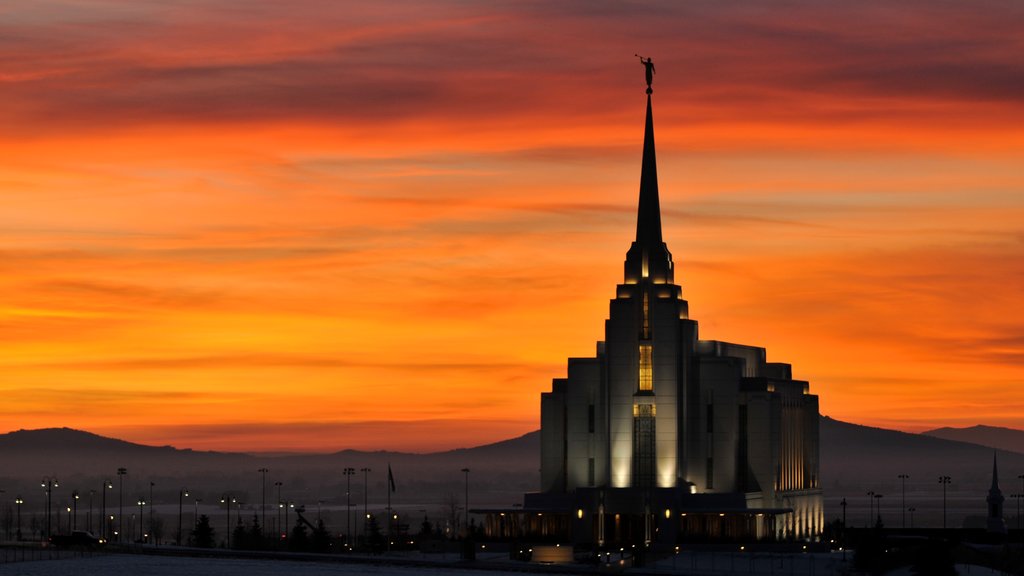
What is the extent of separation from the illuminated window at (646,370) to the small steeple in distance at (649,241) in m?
7.21

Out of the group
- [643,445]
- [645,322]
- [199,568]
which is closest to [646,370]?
[645,322]

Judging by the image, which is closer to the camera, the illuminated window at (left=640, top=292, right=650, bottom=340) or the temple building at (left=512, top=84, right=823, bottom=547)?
the temple building at (left=512, top=84, right=823, bottom=547)

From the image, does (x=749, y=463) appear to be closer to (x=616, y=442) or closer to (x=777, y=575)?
(x=616, y=442)

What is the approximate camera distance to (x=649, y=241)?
195m

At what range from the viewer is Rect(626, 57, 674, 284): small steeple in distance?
19288cm

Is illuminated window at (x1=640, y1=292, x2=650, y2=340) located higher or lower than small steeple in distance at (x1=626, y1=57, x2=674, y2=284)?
lower

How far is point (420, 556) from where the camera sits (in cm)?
17900

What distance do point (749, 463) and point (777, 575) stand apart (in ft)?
124

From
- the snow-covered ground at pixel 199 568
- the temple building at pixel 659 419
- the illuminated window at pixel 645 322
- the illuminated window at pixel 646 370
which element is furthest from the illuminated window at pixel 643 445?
the snow-covered ground at pixel 199 568

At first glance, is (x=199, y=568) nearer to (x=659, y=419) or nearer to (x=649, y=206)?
(x=659, y=419)

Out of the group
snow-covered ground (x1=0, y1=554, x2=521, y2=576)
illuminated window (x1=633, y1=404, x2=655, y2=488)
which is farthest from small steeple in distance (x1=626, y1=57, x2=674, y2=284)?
snow-covered ground (x1=0, y1=554, x2=521, y2=576)

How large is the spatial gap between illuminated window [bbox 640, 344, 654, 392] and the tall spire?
11460mm

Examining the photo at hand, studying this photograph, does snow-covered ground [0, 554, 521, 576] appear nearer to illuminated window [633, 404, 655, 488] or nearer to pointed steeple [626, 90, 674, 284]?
illuminated window [633, 404, 655, 488]

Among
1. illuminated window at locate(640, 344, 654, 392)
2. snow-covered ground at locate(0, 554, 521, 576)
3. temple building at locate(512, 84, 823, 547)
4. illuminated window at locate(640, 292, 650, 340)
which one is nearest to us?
snow-covered ground at locate(0, 554, 521, 576)
